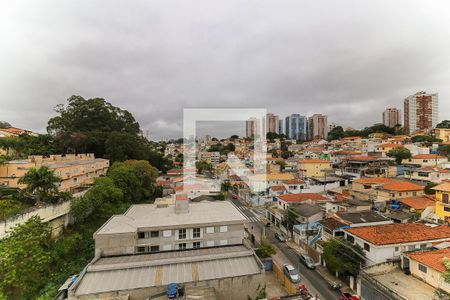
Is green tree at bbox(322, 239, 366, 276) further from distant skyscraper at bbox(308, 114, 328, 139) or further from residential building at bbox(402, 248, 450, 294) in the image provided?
distant skyscraper at bbox(308, 114, 328, 139)

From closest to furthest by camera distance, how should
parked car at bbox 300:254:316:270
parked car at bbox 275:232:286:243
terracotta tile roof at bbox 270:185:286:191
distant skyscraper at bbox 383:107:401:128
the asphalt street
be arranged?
the asphalt street < parked car at bbox 300:254:316:270 < parked car at bbox 275:232:286:243 < terracotta tile roof at bbox 270:185:286:191 < distant skyscraper at bbox 383:107:401:128

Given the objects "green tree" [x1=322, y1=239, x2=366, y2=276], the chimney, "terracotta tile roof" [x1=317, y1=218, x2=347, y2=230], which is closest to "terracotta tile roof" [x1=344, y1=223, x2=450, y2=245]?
"green tree" [x1=322, y1=239, x2=366, y2=276]

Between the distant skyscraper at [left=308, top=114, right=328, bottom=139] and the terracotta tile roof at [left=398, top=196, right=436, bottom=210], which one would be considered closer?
the terracotta tile roof at [left=398, top=196, right=436, bottom=210]

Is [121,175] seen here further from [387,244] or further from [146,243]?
[387,244]

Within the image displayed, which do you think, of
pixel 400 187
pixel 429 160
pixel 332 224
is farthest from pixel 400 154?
pixel 332 224

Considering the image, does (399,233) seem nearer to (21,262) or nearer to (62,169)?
(21,262)

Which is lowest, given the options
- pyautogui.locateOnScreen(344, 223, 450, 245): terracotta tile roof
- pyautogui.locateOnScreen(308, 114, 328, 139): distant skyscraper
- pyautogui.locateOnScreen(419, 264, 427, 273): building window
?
pyautogui.locateOnScreen(419, 264, 427, 273): building window
